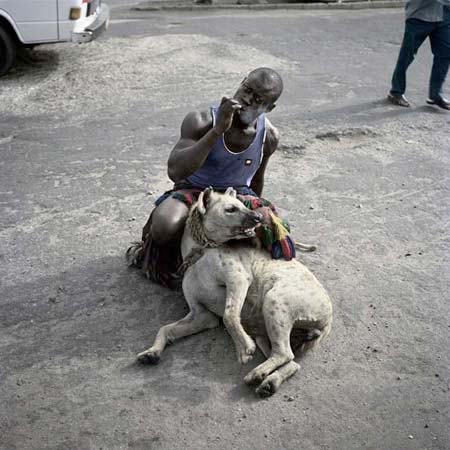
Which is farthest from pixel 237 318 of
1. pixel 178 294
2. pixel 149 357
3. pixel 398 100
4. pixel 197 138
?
pixel 398 100

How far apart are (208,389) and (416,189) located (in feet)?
10.1

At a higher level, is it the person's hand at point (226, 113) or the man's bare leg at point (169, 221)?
the person's hand at point (226, 113)

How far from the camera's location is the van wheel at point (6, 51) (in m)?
8.06

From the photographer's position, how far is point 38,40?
27.0ft

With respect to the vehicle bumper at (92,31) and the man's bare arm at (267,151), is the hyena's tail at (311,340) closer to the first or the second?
the man's bare arm at (267,151)

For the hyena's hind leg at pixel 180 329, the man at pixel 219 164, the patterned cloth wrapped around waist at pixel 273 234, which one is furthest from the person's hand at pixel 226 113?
the hyena's hind leg at pixel 180 329

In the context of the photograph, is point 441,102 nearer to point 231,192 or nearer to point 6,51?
point 231,192

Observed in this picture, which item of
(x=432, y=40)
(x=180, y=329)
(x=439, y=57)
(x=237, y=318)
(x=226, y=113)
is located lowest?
(x=180, y=329)

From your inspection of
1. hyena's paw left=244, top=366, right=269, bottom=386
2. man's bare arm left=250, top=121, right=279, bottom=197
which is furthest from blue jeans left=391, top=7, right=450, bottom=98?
hyena's paw left=244, top=366, right=269, bottom=386

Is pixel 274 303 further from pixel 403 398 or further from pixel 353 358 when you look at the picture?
pixel 403 398

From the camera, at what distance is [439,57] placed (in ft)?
25.8

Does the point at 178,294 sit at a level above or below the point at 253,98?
below

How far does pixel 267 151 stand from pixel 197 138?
1.64ft

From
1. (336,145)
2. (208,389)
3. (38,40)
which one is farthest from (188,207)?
(38,40)
